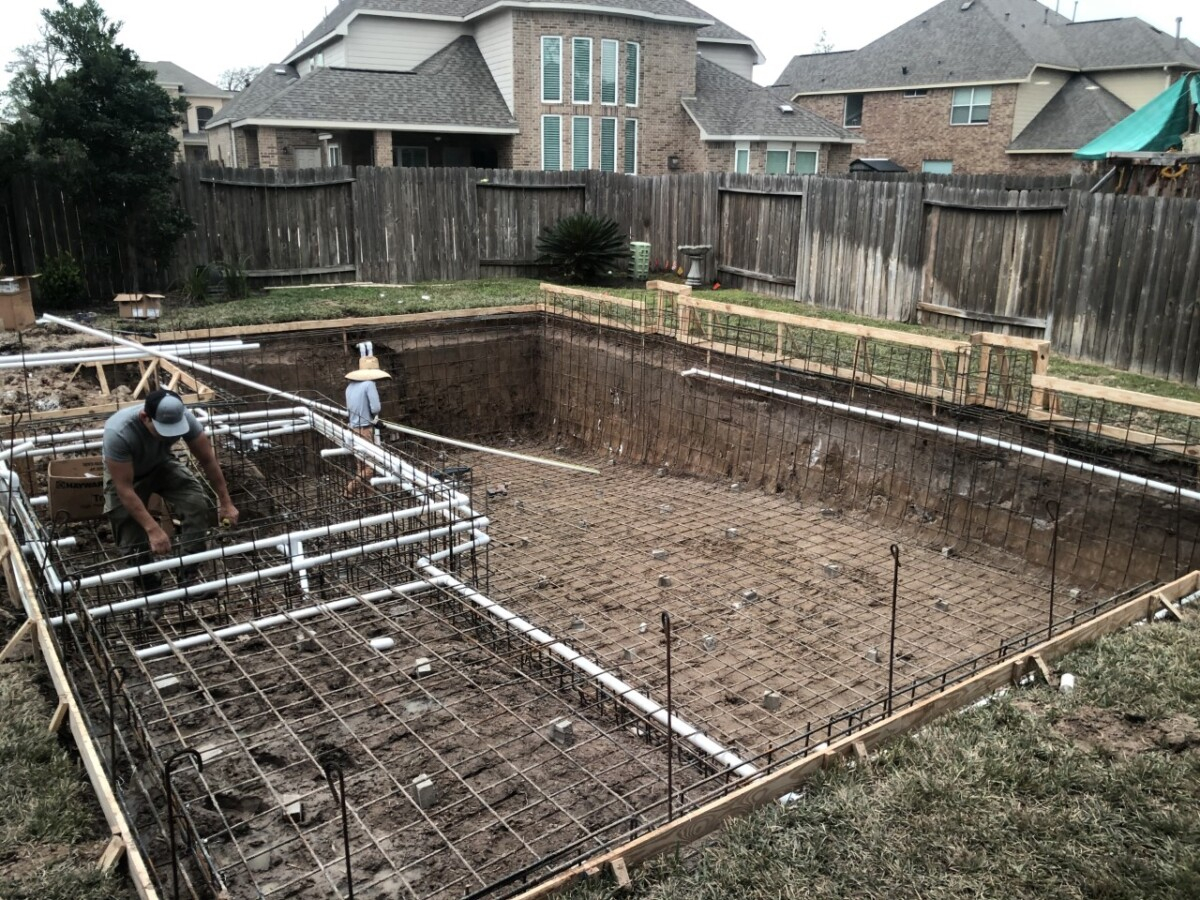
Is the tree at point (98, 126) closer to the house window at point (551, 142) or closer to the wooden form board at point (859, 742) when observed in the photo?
the house window at point (551, 142)

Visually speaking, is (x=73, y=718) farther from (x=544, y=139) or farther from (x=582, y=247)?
(x=544, y=139)

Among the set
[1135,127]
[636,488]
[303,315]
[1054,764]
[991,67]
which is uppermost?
[991,67]

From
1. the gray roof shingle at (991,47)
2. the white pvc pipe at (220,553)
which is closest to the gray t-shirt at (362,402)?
the white pvc pipe at (220,553)

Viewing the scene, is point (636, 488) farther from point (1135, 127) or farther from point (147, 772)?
point (1135, 127)

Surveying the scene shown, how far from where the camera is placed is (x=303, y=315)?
41.5ft

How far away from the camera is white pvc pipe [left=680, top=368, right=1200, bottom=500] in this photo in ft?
23.9

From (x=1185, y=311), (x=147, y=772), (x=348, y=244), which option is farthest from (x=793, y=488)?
(x=348, y=244)

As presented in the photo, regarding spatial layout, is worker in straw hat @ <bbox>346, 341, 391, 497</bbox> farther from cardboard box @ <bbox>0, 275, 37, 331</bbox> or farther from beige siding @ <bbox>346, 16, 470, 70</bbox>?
beige siding @ <bbox>346, 16, 470, 70</bbox>

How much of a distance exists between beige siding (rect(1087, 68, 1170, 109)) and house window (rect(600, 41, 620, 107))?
15.4m

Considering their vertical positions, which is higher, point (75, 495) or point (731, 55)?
point (731, 55)

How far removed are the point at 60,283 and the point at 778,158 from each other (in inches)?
653

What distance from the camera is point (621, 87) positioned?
22.1 metres

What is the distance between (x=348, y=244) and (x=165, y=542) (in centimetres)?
1090

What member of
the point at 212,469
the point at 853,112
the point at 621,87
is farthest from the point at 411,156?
the point at 212,469
